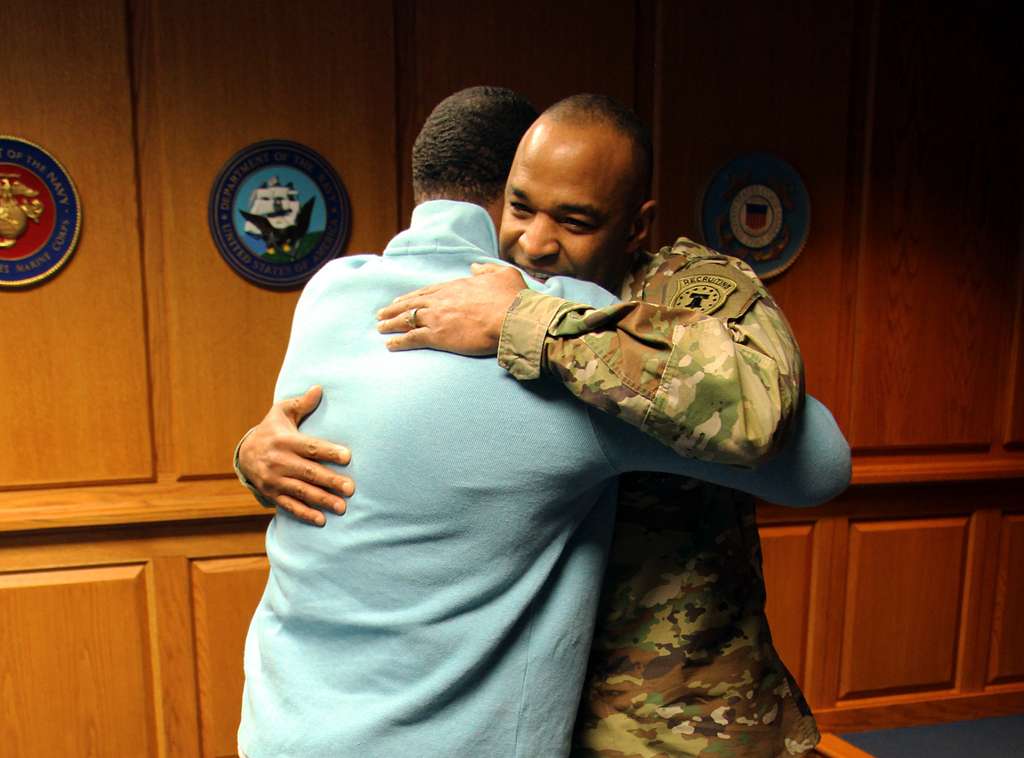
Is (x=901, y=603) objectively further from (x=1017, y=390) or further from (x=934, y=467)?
(x=1017, y=390)

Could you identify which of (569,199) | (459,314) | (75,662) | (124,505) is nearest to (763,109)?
(569,199)

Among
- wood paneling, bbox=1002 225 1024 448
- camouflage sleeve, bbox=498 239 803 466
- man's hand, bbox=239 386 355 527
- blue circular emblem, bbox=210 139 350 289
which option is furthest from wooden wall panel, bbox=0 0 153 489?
wood paneling, bbox=1002 225 1024 448

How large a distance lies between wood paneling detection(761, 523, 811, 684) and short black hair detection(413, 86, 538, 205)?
2160 mm

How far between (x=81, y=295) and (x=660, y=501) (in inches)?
79.2

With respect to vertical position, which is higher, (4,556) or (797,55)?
(797,55)

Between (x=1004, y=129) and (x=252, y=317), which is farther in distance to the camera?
(x=1004, y=129)

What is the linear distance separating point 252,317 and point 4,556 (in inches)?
39.5

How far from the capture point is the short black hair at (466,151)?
40.0 inches

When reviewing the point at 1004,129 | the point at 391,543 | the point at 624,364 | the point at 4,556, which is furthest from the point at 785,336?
the point at 1004,129

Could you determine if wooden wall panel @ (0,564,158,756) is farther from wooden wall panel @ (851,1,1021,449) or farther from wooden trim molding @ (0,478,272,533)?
wooden wall panel @ (851,1,1021,449)

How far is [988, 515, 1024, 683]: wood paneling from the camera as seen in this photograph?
3.04 m

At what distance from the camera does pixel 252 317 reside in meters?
2.41

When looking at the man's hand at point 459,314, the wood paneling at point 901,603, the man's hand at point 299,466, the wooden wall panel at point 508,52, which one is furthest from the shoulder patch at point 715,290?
the wood paneling at point 901,603

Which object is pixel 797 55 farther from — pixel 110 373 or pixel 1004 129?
pixel 110 373
